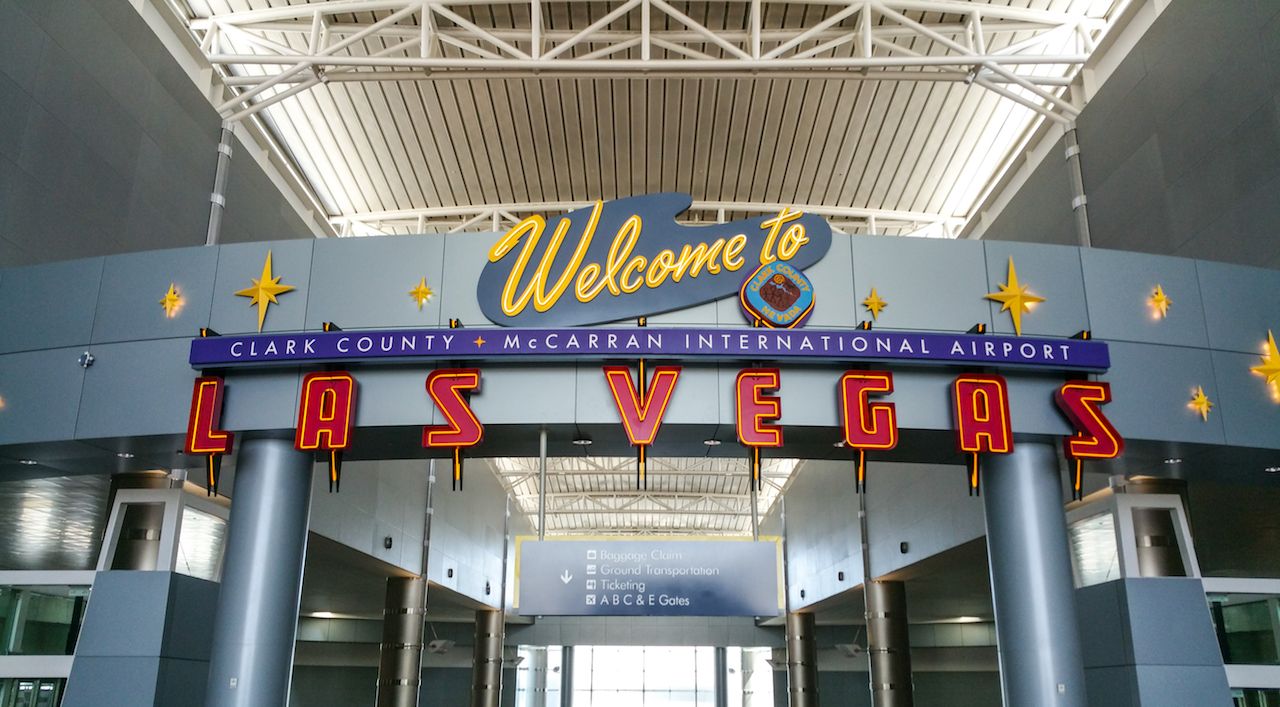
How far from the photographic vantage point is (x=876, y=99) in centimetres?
2336

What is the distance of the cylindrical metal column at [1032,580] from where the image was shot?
1074 cm

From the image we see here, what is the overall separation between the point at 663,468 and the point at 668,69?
27.7 metres

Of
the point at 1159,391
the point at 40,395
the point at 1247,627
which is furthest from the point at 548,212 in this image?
the point at 1247,627

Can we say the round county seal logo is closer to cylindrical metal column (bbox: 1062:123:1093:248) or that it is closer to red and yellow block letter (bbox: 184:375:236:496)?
red and yellow block letter (bbox: 184:375:236:496)

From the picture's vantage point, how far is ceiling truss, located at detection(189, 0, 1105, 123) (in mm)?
19203

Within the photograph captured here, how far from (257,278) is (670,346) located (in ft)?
18.5

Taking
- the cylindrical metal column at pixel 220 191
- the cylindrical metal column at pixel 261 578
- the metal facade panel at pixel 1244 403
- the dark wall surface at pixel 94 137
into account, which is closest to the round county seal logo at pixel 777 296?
the metal facade panel at pixel 1244 403

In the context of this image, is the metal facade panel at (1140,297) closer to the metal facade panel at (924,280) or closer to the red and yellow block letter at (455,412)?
the metal facade panel at (924,280)

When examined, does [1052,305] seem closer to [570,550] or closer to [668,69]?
[570,550]

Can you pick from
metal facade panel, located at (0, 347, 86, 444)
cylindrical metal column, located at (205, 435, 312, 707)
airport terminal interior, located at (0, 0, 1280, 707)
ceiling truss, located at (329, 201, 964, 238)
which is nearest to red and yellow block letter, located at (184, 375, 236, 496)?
airport terminal interior, located at (0, 0, 1280, 707)

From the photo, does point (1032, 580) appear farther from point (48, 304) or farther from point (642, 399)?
point (48, 304)

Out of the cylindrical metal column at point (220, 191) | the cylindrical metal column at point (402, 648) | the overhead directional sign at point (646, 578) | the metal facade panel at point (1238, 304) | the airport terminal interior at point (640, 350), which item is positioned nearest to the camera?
the airport terminal interior at point (640, 350)

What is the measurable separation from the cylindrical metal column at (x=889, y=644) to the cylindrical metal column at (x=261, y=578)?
53.6ft

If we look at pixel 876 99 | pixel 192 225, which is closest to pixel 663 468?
pixel 876 99
